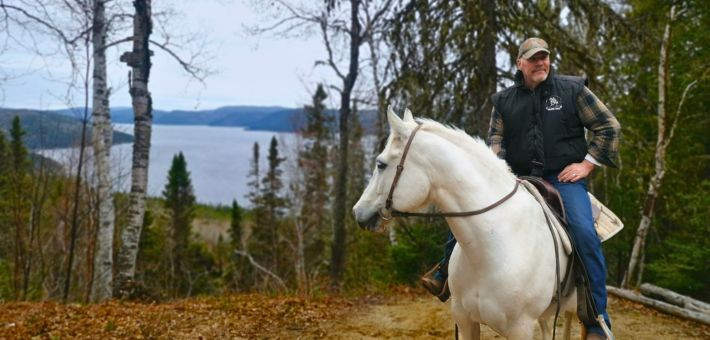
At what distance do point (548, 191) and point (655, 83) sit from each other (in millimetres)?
9928

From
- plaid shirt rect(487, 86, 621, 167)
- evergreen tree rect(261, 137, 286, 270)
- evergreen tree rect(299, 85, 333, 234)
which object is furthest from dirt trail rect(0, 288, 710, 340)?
evergreen tree rect(261, 137, 286, 270)

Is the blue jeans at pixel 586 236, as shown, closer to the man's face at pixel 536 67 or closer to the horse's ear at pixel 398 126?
the man's face at pixel 536 67

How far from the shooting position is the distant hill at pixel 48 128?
9.06 m

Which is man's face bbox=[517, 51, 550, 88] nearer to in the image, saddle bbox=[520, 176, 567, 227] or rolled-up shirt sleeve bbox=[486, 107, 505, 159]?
rolled-up shirt sleeve bbox=[486, 107, 505, 159]

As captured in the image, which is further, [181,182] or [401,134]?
[181,182]

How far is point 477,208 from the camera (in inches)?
100

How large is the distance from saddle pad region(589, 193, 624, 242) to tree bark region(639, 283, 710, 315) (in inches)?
169

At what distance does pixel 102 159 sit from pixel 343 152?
16.4 feet

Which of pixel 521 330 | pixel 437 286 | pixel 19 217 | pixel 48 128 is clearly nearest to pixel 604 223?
pixel 521 330

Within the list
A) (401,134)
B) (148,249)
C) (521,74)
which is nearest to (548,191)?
(521,74)

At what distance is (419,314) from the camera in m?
6.40

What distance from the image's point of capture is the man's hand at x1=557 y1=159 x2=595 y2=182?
9.88 ft

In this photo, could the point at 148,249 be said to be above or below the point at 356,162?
below

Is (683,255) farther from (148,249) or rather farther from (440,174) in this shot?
(148,249)
